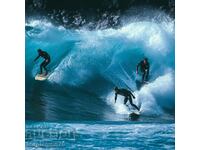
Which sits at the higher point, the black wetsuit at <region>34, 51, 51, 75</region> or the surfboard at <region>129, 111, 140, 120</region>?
the black wetsuit at <region>34, 51, 51, 75</region>

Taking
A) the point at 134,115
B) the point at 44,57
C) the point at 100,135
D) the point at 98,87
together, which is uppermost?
the point at 44,57

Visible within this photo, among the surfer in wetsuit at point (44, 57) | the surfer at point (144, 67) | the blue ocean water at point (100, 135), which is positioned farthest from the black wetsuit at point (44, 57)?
the surfer at point (144, 67)

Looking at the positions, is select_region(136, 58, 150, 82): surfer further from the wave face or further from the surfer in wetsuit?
the surfer in wetsuit

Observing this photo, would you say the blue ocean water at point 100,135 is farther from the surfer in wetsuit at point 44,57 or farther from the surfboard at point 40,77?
the surfer in wetsuit at point 44,57

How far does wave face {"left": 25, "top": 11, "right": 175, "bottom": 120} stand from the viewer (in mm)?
3180

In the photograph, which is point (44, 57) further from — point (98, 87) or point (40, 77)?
point (98, 87)

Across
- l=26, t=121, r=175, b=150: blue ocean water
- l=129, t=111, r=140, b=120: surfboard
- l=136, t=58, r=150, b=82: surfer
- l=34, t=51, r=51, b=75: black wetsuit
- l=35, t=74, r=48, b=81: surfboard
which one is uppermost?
l=34, t=51, r=51, b=75: black wetsuit

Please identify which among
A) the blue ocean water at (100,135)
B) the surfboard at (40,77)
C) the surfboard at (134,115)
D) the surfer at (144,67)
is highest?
the surfer at (144,67)

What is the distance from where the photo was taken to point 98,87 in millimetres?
3227

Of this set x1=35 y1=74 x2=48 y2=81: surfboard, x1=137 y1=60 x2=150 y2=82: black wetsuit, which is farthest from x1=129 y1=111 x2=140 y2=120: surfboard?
x1=35 y1=74 x2=48 y2=81: surfboard

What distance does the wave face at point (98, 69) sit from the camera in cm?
318

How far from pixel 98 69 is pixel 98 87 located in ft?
0.45

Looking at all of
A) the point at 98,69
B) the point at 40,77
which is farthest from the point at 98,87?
the point at 40,77
